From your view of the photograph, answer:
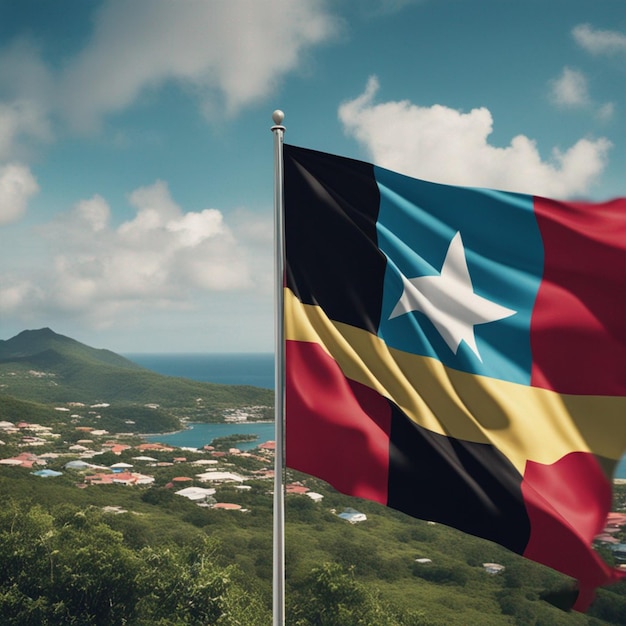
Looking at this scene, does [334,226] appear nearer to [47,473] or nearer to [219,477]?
[47,473]

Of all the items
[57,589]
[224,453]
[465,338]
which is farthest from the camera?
[224,453]

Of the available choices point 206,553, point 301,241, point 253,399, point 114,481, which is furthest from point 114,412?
point 301,241

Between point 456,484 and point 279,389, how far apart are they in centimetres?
122

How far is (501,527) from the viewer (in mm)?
3865

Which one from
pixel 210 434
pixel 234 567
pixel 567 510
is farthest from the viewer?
pixel 210 434

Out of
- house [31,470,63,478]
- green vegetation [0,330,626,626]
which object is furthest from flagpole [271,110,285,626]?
house [31,470,63,478]

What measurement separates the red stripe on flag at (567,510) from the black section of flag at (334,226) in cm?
146

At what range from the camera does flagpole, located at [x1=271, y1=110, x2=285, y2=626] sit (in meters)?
3.74

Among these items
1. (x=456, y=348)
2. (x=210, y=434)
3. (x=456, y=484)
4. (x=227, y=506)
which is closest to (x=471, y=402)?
(x=456, y=348)

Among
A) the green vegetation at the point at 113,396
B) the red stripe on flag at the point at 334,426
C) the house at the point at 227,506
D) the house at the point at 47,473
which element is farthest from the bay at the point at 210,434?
the red stripe on flag at the point at 334,426

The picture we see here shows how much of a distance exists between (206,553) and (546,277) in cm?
4308

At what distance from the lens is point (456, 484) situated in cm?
403

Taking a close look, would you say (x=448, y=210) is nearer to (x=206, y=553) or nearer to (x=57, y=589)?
(x=57, y=589)

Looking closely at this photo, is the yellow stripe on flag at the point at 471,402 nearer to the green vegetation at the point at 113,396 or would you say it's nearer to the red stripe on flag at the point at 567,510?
the red stripe on flag at the point at 567,510
